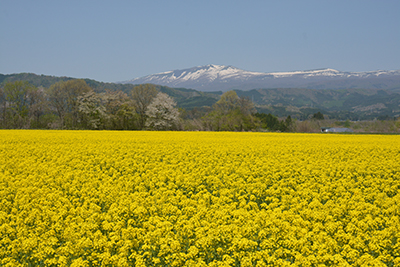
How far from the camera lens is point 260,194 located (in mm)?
9844

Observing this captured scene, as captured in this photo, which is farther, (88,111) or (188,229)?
(88,111)

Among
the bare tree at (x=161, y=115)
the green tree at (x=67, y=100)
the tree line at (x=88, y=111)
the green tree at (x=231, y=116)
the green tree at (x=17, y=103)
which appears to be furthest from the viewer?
the green tree at (x=231, y=116)

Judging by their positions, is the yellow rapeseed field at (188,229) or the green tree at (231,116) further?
the green tree at (231,116)

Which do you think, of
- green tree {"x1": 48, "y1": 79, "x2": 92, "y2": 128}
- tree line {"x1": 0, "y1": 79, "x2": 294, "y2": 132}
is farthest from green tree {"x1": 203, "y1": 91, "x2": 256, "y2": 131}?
green tree {"x1": 48, "y1": 79, "x2": 92, "y2": 128}

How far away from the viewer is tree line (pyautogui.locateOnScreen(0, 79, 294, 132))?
65000 millimetres

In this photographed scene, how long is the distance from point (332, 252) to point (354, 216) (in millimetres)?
2282

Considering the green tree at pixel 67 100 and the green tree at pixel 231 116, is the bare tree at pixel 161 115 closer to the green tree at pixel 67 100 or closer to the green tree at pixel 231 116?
the green tree at pixel 231 116

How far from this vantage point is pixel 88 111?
64875 mm

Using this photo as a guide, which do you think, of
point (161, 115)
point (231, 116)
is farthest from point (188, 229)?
point (231, 116)

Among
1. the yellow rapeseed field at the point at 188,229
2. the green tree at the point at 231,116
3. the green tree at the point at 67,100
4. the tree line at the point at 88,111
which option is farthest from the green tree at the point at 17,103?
the yellow rapeseed field at the point at 188,229

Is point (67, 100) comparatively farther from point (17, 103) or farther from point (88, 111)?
point (17, 103)

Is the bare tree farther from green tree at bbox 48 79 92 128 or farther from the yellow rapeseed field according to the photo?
the yellow rapeseed field

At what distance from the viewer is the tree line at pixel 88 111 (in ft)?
213

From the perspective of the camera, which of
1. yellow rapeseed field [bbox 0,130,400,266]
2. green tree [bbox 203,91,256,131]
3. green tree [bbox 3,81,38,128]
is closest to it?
yellow rapeseed field [bbox 0,130,400,266]
